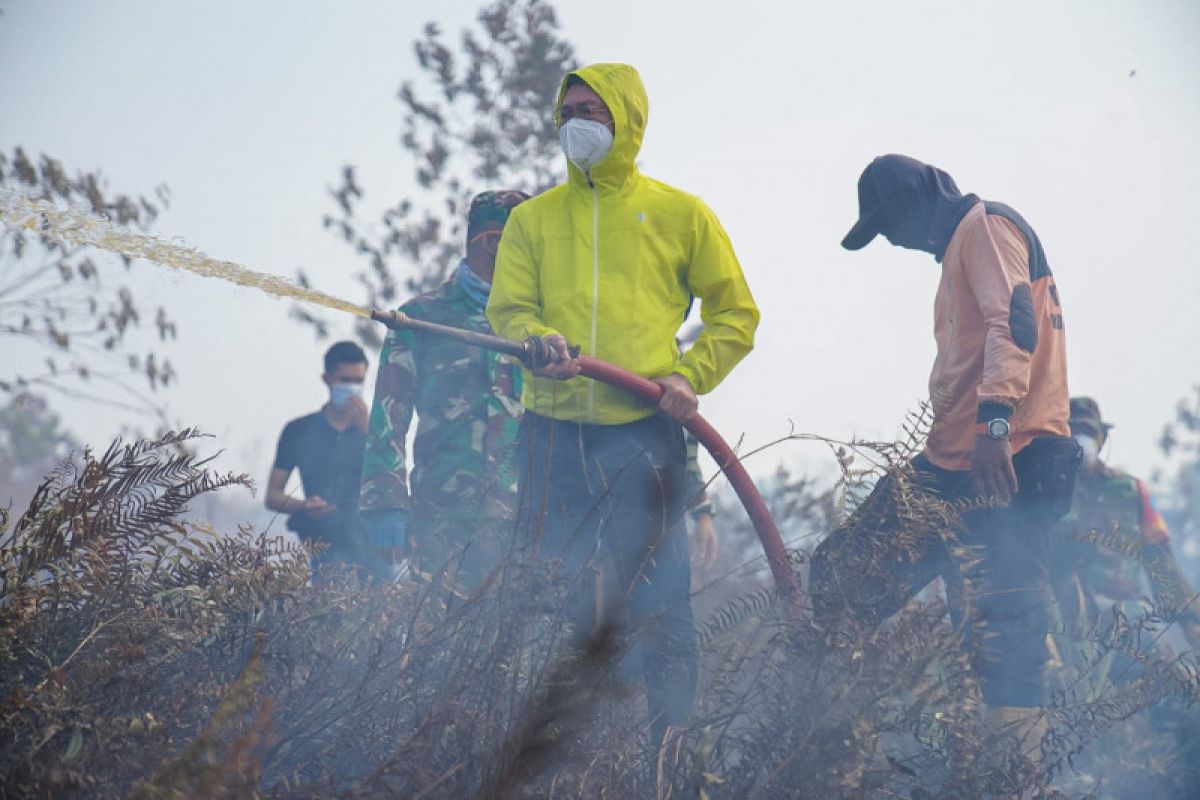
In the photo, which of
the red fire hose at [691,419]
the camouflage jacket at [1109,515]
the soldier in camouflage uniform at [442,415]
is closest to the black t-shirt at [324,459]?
the soldier in camouflage uniform at [442,415]

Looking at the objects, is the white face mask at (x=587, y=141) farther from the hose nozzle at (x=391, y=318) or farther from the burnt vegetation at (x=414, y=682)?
the burnt vegetation at (x=414, y=682)

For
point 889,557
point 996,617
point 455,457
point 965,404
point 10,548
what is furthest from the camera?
point 455,457

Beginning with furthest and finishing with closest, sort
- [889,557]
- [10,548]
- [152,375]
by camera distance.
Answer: [152,375], [889,557], [10,548]

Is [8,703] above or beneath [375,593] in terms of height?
beneath

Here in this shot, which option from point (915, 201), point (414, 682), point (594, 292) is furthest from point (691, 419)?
point (414, 682)

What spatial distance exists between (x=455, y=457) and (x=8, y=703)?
308 cm

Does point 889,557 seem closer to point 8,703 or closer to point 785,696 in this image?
point 785,696

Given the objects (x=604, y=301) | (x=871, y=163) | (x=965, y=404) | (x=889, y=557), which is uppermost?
(x=871, y=163)

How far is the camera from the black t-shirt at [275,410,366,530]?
789 centimetres

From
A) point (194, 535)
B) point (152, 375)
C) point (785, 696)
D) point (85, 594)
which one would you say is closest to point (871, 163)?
point (785, 696)

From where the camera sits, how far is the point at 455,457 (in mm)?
5840

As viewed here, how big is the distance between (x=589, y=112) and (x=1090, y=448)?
4605 millimetres

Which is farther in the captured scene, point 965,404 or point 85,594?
point 965,404

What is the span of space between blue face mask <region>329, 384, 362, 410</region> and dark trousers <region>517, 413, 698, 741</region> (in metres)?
3.54
